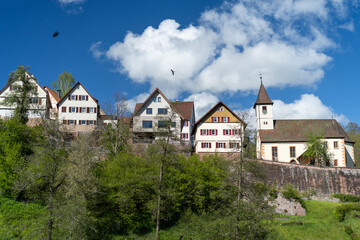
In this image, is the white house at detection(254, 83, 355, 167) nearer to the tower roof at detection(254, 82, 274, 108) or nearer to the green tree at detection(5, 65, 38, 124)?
the tower roof at detection(254, 82, 274, 108)

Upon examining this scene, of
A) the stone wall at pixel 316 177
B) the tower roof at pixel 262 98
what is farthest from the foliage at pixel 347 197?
the tower roof at pixel 262 98

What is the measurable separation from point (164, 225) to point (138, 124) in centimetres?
2272

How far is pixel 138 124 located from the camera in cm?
5409

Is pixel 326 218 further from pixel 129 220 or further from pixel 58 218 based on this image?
pixel 58 218

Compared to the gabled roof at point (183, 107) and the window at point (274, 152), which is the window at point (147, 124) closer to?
the gabled roof at point (183, 107)

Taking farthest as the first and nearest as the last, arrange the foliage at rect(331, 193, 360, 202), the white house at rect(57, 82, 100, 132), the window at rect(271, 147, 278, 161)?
the white house at rect(57, 82, 100, 132), the window at rect(271, 147, 278, 161), the foliage at rect(331, 193, 360, 202)

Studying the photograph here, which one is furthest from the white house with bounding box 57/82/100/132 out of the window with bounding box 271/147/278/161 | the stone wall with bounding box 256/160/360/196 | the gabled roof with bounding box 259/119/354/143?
the window with bounding box 271/147/278/161

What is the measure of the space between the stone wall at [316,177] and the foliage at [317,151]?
4.98 metres

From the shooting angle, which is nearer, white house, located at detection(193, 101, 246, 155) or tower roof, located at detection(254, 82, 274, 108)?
white house, located at detection(193, 101, 246, 155)

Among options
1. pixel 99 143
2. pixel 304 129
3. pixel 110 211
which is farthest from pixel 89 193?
pixel 304 129

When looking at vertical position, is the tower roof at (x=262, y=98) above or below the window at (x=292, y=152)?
above

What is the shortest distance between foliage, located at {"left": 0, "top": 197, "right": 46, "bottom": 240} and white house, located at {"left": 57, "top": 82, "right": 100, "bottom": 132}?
1031 inches

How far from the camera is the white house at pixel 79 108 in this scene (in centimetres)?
5666

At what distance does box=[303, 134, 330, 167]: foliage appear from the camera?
51.8m
